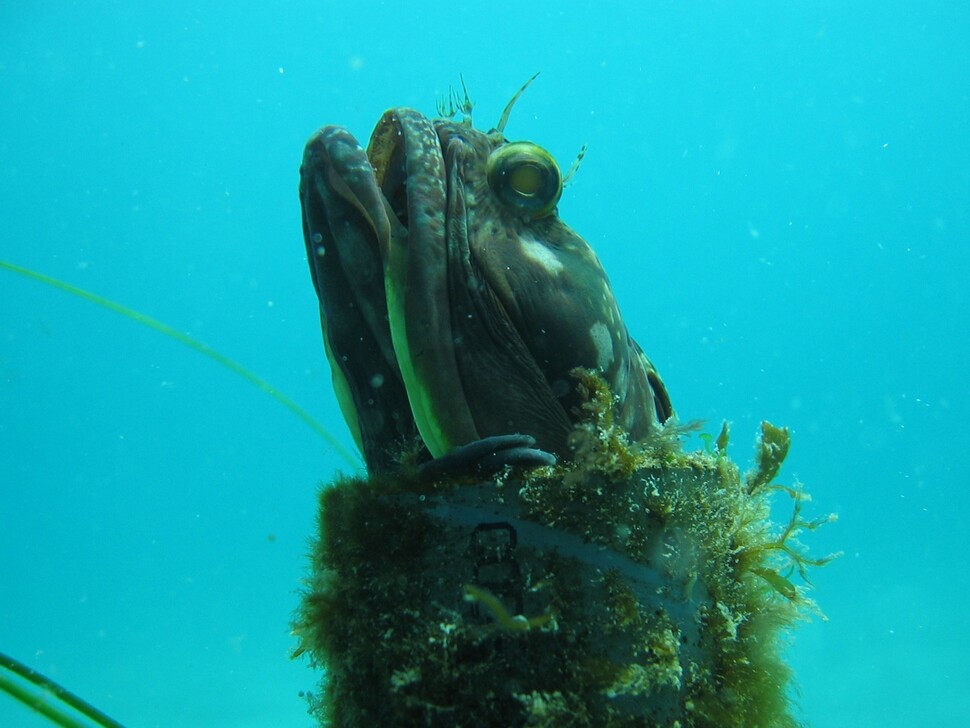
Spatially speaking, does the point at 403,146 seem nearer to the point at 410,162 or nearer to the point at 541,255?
the point at 410,162

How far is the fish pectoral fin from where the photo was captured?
69.3 inches

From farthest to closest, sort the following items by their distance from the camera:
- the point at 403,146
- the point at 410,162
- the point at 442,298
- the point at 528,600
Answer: the point at 403,146, the point at 410,162, the point at 442,298, the point at 528,600

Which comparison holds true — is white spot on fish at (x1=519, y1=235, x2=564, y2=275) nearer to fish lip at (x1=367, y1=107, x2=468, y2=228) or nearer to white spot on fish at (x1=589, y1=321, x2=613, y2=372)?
white spot on fish at (x1=589, y1=321, x2=613, y2=372)

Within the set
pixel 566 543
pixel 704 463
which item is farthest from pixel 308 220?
pixel 704 463

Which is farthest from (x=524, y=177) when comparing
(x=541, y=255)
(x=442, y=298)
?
(x=442, y=298)

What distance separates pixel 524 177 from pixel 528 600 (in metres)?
1.43

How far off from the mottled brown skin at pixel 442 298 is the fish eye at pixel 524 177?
3 cm

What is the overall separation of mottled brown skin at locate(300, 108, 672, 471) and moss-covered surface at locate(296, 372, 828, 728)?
331 mm

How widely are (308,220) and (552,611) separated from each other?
142cm

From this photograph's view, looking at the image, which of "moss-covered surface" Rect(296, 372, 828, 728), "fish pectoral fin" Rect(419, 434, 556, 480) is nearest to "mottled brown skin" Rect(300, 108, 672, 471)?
"fish pectoral fin" Rect(419, 434, 556, 480)

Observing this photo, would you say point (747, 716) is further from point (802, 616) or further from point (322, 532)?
point (322, 532)

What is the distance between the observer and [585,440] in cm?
182

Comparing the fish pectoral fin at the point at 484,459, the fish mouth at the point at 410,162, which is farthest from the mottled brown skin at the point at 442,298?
the fish pectoral fin at the point at 484,459

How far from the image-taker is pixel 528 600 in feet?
5.34
